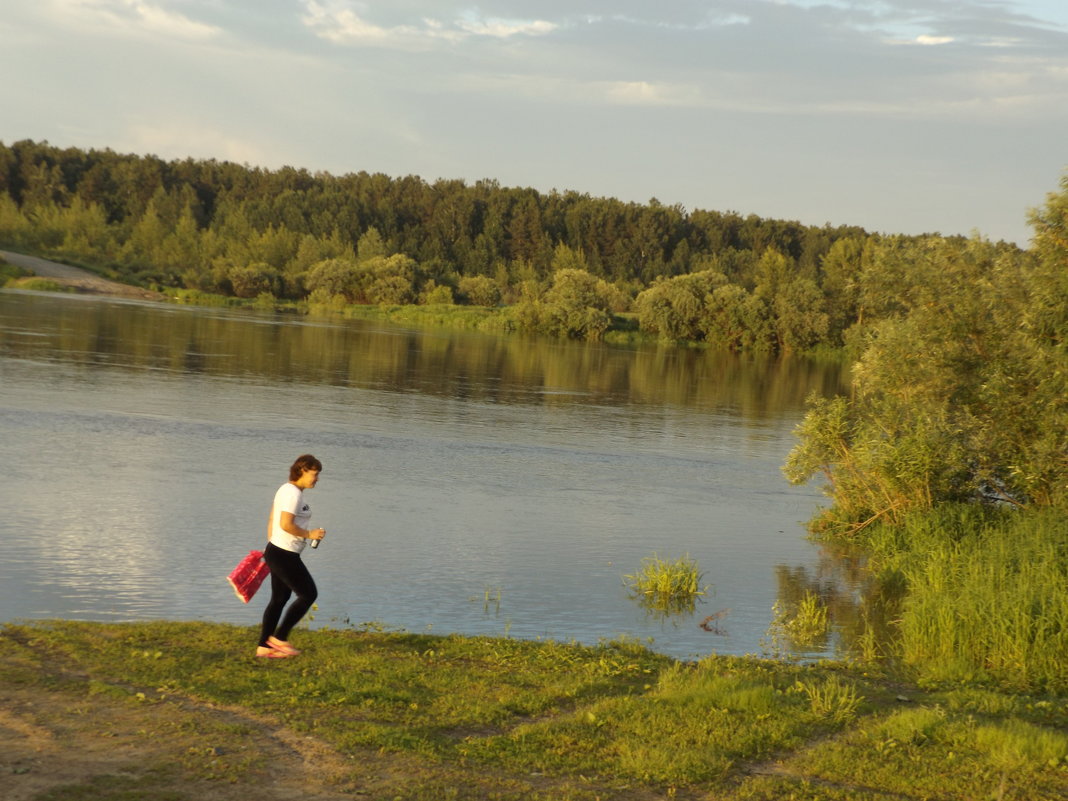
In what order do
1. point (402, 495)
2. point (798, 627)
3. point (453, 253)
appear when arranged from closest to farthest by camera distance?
1. point (798, 627)
2. point (402, 495)
3. point (453, 253)

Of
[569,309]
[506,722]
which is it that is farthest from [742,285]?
[506,722]

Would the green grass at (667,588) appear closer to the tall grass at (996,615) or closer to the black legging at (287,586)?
the tall grass at (996,615)

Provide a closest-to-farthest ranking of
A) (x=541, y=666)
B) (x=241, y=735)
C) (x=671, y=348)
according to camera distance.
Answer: (x=241, y=735) → (x=541, y=666) → (x=671, y=348)

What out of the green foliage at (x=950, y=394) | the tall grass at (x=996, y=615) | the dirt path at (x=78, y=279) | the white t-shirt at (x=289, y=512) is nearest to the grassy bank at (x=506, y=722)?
the tall grass at (x=996, y=615)

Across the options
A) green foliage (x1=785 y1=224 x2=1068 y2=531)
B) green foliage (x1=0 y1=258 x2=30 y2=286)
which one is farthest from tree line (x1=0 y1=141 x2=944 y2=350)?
green foliage (x1=785 y1=224 x2=1068 y2=531)

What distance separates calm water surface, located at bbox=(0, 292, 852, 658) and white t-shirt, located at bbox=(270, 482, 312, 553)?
2.23m

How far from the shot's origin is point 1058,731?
30.3 feet

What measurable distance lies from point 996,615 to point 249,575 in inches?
292

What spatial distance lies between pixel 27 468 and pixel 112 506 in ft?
11.5

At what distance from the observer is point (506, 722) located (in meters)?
8.85

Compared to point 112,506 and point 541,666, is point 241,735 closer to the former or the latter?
point 541,666

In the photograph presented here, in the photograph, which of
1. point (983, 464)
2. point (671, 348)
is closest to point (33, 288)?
point (671, 348)

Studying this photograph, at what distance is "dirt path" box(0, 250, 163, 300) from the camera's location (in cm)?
12644

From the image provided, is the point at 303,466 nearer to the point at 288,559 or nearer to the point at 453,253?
the point at 288,559
